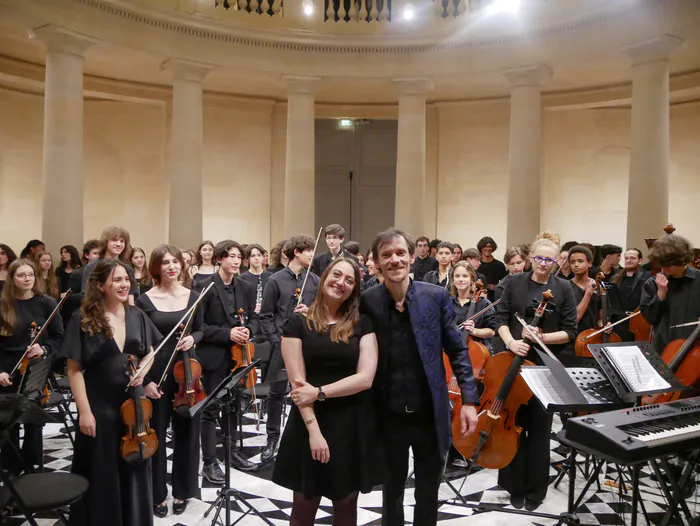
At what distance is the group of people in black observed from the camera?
2979 mm

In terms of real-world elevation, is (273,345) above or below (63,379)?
above

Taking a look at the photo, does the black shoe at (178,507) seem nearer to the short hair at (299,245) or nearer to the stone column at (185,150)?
the short hair at (299,245)

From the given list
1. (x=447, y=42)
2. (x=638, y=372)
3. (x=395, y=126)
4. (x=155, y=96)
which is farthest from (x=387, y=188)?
(x=638, y=372)

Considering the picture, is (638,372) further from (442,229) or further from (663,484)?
(442,229)

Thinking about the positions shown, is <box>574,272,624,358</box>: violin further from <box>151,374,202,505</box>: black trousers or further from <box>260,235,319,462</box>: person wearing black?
<box>151,374,202,505</box>: black trousers

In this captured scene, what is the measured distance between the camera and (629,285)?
7.33 meters

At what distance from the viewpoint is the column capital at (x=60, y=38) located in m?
9.91

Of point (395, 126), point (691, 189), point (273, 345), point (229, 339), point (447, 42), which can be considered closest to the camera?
point (229, 339)

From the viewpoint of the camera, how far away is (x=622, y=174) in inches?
570

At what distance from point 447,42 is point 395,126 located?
381cm

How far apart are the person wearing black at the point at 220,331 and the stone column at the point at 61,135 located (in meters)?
6.14

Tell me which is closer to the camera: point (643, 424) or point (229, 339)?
point (643, 424)

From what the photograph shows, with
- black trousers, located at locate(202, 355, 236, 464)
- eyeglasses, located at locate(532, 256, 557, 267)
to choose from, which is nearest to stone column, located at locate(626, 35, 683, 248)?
eyeglasses, located at locate(532, 256, 557, 267)

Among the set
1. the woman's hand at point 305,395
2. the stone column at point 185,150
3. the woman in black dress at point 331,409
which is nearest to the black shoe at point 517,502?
the woman in black dress at point 331,409
